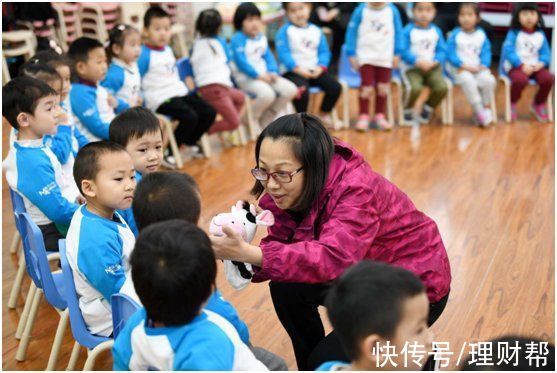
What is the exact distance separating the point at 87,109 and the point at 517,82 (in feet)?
10.8

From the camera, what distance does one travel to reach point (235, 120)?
499 centimetres

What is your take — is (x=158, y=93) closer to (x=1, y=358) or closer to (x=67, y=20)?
(x=67, y=20)

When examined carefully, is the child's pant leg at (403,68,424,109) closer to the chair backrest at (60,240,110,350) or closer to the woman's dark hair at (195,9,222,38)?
the woman's dark hair at (195,9,222,38)

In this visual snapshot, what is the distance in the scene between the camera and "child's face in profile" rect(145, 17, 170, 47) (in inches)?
184

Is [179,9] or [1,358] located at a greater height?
[179,9]

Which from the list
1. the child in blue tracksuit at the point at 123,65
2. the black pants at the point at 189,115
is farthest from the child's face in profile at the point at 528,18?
the child in blue tracksuit at the point at 123,65

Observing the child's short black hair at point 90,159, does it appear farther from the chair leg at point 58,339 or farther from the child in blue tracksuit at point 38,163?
the child in blue tracksuit at point 38,163

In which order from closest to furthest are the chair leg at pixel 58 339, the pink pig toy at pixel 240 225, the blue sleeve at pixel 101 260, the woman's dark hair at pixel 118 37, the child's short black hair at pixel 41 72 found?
1. the pink pig toy at pixel 240 225
2. the blue sleeve at pixel 101 260
3. the chair leg at pixel 58 339
4. the child's short black hair at pixel 41 72
5. the woman's dark hair at pixel 118 37

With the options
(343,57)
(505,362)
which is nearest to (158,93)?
(343,57)

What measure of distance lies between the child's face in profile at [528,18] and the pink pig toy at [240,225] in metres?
4.19

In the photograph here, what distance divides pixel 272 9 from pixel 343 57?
5.67 ft

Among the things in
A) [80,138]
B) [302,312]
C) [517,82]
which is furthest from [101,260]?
[517,82]

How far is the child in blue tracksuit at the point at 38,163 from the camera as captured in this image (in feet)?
9.19

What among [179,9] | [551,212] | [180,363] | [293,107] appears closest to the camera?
[180,363]
